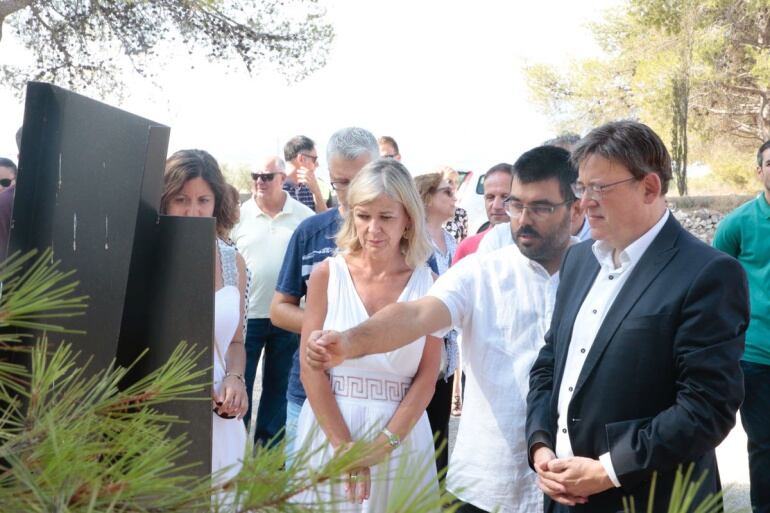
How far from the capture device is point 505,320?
306cm

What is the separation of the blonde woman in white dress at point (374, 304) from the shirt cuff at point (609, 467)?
844 mm

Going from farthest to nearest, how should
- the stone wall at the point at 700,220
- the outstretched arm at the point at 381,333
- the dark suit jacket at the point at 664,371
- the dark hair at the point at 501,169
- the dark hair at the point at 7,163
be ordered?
the stone wall at the point at 700,220
the dark hair at the point at 7,163
the dark hair at the point at 501,169
the outstretched arm at the point at 381,333
the dark suit jacket at the point at 664,371

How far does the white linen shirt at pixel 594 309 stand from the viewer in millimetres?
2590

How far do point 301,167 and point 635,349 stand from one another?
5.35m

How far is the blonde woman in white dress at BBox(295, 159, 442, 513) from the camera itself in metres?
3.30

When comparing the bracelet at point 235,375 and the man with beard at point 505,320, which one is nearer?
the man with beard at point 505,320

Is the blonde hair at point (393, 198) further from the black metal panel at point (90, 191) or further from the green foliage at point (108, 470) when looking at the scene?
the green foliage at point (108, 470)

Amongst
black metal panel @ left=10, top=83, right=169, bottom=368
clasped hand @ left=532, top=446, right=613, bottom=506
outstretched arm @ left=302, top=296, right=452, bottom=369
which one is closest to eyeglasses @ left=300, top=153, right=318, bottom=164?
outstretched arm @ left=302, top=296, right=452, bottom=369

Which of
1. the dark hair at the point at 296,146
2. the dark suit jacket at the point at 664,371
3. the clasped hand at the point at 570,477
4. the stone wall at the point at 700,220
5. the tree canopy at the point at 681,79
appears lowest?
the clasped hand at the point at 570,477

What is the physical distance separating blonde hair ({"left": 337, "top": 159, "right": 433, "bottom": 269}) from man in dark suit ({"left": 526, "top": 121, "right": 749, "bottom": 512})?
3.07 feet

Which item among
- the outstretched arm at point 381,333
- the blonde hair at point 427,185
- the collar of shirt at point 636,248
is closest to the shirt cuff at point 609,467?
the collar of shirt at point 636,248

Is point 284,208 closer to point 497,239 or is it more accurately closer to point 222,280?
point 497,239

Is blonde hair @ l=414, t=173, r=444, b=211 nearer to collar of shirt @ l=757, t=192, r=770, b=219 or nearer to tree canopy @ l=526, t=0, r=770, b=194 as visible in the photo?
collar of shirt @ l=757, t=192, r=770, b=219

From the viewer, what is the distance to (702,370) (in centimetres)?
239
